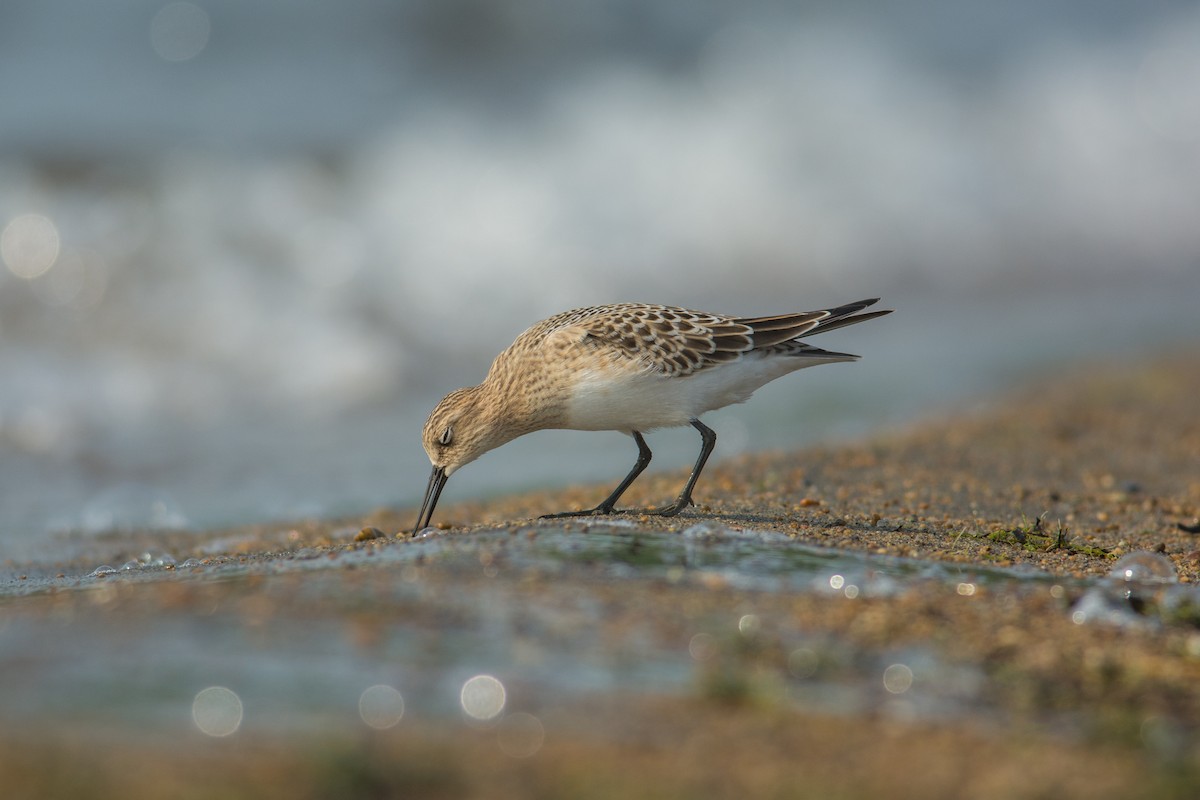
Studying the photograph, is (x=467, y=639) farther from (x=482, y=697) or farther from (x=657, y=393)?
(x=657, y=393)

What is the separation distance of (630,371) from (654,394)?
7.4 inches

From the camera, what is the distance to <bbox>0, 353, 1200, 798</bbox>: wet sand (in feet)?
10.2

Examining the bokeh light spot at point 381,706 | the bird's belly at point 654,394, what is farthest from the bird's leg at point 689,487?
the bokeh light spot at point 381,706

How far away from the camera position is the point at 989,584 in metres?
4.80

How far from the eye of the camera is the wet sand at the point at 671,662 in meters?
3.10

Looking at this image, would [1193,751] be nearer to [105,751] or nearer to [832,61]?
[105,751]

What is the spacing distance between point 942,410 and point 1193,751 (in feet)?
27.3

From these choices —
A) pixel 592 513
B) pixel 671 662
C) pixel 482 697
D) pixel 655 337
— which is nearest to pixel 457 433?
pixel 592 513

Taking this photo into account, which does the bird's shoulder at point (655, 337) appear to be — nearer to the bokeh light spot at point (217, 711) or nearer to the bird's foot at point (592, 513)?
the bird's foot at point (592, 513)

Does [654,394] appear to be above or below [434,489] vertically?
above

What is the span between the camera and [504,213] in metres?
16.0

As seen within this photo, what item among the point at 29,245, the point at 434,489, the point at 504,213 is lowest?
the point at 434,489

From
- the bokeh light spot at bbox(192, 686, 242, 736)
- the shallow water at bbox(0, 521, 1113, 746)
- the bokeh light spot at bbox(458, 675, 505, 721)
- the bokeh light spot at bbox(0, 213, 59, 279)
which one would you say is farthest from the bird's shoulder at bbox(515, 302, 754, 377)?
the bokeh light spot at bbox(0, 213, 59, 279)

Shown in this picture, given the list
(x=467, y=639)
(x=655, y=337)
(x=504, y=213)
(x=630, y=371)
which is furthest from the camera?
(x=504, y=213)
